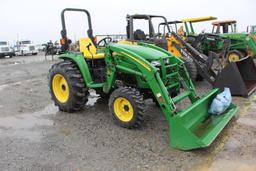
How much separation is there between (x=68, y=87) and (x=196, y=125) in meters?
2.50

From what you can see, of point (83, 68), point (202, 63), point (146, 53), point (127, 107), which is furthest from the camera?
point (202, 63)

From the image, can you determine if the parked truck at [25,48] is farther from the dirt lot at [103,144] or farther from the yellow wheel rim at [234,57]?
the dirt lot at [103,144]

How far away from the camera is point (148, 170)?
3.26 metres

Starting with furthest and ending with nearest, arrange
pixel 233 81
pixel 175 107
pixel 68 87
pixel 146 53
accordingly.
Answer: pixel 233 81 → pixel 68 87 → pixel 146 53 → pixel 175 107

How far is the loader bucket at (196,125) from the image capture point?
3525mm

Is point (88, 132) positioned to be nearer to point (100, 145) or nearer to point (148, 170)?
point (100, 145)

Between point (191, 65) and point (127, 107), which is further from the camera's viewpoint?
point (191, 65)

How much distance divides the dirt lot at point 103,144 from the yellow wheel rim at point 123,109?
0.20 m

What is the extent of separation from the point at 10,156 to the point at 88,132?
125cm

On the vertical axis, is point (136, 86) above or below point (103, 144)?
above

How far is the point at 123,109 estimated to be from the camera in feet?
14.8

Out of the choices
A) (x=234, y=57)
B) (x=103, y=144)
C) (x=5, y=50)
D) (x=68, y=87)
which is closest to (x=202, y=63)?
(x=68, y=87)

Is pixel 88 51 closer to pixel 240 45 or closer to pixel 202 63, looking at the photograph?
pixel 202 63

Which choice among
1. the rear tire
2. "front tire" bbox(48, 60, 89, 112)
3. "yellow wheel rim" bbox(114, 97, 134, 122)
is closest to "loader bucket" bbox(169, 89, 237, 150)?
"yellow wheel rim" bbox(114, 97, 134, 122)
